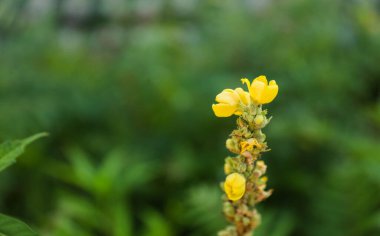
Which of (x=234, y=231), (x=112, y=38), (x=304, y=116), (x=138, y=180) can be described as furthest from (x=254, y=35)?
(x=234, y=231)

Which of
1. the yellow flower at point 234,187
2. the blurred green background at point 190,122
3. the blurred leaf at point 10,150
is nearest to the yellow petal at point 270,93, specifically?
the yellow flower at point 234,187

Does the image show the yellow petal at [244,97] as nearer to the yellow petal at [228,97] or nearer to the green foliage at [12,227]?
the yellow petal at [228,97]

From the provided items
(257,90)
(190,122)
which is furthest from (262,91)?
(190,122)

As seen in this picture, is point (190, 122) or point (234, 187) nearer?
point (234, 187)

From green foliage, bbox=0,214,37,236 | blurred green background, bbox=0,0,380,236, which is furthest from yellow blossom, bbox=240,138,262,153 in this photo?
blurred green background, bbox=0,0,380,236

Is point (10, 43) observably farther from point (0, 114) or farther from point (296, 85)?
point (296, 85)

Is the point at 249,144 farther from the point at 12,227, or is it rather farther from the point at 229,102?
the point at 12,227

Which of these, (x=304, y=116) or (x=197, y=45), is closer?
(x=304, y=116)
